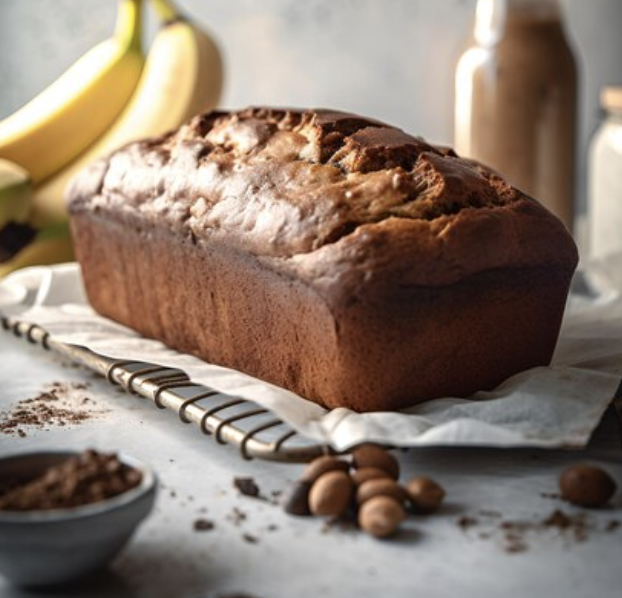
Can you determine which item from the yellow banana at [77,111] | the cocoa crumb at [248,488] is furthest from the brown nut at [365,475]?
the yellow banana at [77,111]

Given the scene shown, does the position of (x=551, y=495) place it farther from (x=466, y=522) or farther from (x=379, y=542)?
(x=379, y=542)

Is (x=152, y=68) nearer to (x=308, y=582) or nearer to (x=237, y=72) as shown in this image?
(x=237, y=72)

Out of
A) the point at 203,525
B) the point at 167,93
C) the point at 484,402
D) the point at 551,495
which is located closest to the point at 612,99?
the point at 167,93

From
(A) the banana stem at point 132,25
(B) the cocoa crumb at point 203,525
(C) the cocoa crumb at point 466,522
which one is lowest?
(C) the cocoa crumb at point 466,522

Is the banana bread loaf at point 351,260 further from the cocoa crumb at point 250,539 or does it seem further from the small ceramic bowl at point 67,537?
the small ceramic bowl at point 67,537

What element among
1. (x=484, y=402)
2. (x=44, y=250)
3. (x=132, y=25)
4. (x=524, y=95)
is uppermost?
(x=132, y=25)
